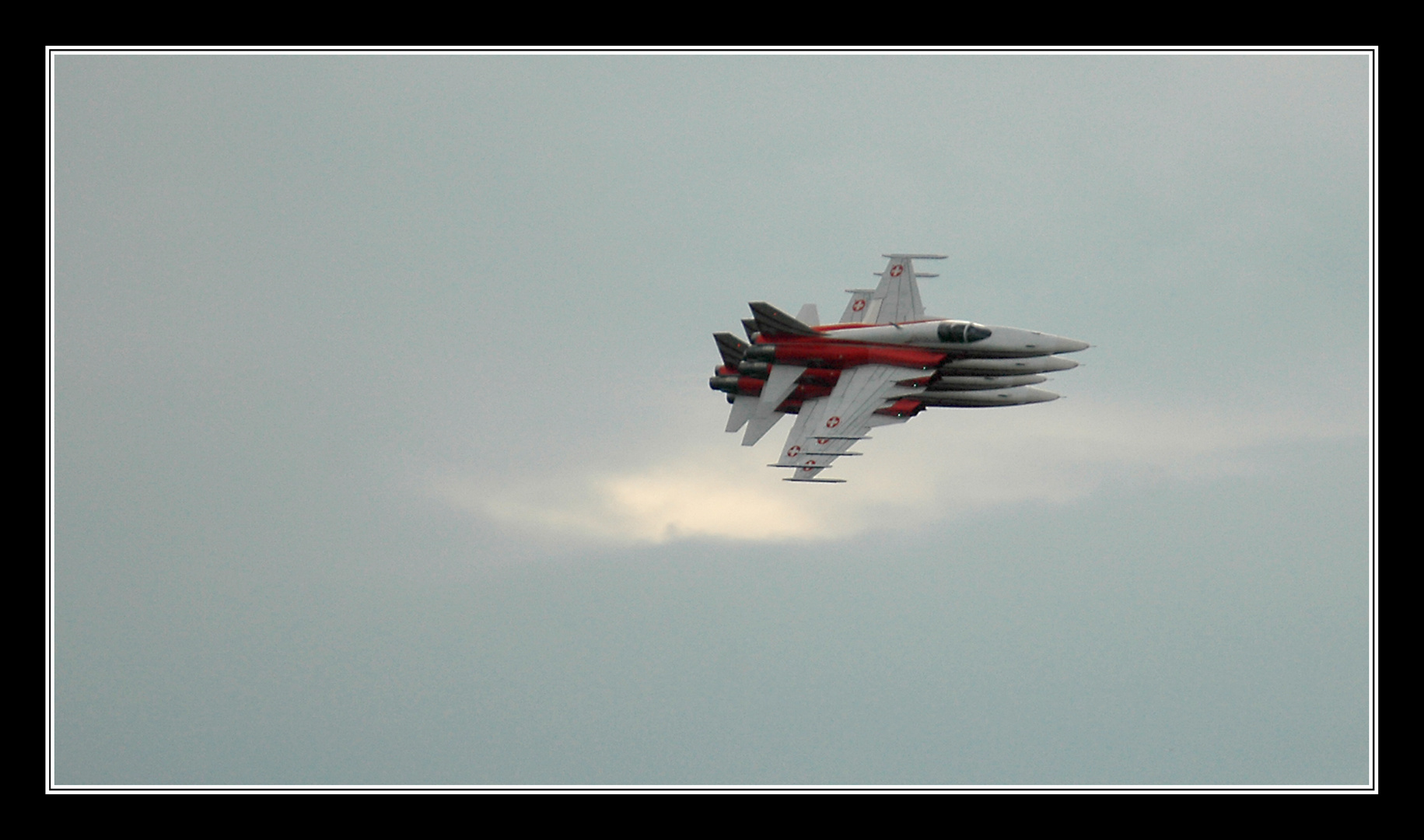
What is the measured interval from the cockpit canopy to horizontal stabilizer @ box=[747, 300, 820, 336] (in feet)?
20.1

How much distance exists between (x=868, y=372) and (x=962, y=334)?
483cm

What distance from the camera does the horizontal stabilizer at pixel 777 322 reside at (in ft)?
260

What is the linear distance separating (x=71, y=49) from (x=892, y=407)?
1686 inches

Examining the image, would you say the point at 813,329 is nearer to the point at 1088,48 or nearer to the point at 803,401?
the point at 803,401

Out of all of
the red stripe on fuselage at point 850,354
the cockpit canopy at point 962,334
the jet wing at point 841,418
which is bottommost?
the jet wing at point 841,418

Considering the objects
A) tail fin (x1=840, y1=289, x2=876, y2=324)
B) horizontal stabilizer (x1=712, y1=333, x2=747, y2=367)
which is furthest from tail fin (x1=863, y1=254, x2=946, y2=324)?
horizontal stabilizer (x1=712, y1=333, x2=747, y2=367)

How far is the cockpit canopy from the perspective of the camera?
3086 inches

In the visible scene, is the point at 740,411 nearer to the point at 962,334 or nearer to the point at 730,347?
the point at 730,347

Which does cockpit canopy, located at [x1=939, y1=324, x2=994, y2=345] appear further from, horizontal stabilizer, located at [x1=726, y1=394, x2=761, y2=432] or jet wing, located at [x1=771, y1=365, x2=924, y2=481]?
horizontal stabilizer, located at [x1=726, y1=394, x2=761, y2=432]

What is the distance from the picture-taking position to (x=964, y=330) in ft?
257

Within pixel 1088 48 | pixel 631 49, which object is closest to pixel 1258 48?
pixel 1088 48

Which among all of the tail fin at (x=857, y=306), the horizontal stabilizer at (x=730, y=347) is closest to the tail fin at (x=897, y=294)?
the tail fin at (x=857, y=306)

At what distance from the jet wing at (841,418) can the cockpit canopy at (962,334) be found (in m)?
2.36

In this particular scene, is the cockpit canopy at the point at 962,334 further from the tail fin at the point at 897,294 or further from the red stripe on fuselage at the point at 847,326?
the tail fin at the point at 897,294
